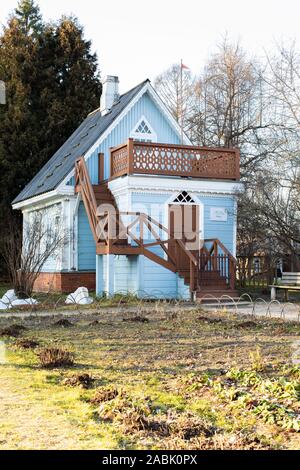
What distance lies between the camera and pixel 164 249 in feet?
61.3

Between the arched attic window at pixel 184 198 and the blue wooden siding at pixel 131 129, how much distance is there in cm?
360

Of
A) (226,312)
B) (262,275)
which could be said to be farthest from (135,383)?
(262,275)

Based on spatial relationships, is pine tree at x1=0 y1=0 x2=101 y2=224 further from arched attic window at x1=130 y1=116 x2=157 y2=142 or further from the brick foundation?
the brick foundation

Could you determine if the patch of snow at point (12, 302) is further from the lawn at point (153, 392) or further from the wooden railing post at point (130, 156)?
the lawn at point (153, 392)

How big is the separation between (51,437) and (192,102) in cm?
3480

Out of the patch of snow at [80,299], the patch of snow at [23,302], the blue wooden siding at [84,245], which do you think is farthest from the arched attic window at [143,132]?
the patch of snow at [23,302]

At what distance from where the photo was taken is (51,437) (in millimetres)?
4637

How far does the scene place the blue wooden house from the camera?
18781 mm

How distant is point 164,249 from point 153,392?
1256 centimetres

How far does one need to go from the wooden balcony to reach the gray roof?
10.6 feet

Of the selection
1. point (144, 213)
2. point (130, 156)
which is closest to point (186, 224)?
point (144, 213)

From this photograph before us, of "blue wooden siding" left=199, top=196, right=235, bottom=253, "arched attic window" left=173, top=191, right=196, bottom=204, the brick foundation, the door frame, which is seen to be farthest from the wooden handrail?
the brick foundation
